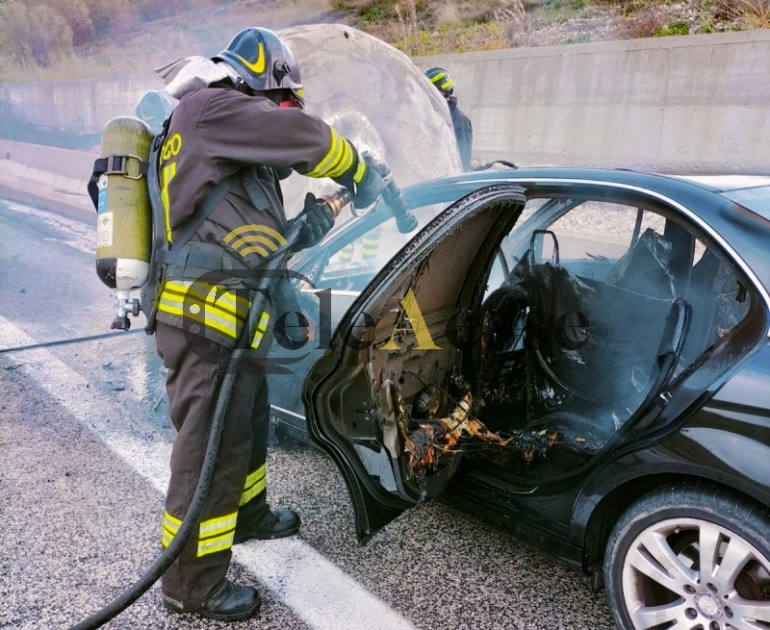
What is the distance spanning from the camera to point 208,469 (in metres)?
2.03

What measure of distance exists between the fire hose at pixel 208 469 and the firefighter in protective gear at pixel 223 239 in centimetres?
5

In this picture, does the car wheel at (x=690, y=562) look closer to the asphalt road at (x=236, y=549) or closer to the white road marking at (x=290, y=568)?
the asphalt road at (x=236, y=549)

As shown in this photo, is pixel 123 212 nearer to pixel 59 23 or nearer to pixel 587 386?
pixel 587 386

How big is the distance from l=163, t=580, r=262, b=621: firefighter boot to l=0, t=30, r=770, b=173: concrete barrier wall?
7407 millimetres

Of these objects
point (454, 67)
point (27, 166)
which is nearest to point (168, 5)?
point (27, 166)

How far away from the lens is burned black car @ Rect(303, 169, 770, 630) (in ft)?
5.75

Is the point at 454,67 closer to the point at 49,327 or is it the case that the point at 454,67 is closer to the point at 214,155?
the point at 49,327

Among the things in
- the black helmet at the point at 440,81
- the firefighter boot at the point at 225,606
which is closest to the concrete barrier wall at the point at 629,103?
the black helmet at the point at 440,81

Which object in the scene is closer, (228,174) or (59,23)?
(228,174)

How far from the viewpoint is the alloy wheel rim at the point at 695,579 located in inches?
66.5

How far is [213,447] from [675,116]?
7731 mm

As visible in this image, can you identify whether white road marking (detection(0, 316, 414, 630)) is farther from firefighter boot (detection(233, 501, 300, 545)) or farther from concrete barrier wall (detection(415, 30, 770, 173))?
concrete barrier wall (detection(415, 30, 770, 173))

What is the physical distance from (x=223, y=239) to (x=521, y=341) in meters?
1.28

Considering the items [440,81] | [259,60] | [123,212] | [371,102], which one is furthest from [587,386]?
[440,81]
